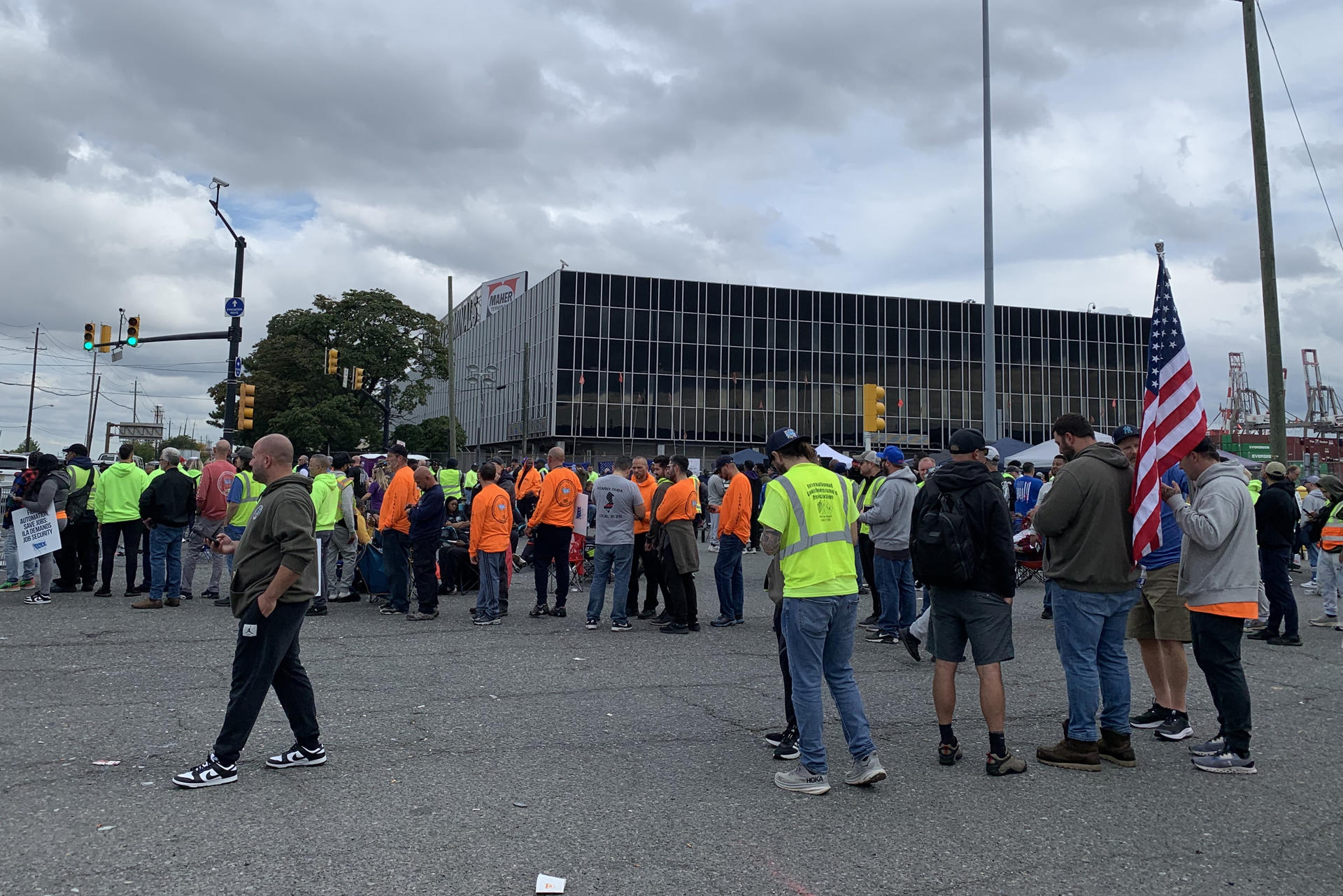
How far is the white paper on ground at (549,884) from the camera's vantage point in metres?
3.77

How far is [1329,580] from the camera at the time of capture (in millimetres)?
11281

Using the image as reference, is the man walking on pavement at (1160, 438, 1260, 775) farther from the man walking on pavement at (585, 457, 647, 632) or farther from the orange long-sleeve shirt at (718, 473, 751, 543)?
the man walking on pavement at (585, 457, 647, 632)

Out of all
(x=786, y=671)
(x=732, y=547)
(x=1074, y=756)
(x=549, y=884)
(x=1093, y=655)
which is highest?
(x=732, y=547)

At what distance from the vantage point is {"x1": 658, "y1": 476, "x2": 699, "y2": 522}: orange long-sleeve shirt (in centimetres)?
1062

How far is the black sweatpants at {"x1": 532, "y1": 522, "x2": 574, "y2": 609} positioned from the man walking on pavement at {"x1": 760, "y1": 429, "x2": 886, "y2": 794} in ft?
20.8

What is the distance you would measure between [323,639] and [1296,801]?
27.0 feet

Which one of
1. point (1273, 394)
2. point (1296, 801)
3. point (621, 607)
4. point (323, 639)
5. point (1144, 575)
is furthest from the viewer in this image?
point (1273, 394)

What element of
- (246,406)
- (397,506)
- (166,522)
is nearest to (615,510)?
(397,506)

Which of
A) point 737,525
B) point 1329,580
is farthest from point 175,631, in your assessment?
point 1329,580

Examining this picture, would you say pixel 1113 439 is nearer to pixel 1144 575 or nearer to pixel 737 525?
pixel 1144 575

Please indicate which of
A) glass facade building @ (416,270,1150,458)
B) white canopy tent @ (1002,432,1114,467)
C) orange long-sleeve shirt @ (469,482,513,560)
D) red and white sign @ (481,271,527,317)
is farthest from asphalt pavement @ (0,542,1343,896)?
red and white sign @ (481,271,527,317)

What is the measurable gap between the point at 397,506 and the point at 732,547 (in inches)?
160

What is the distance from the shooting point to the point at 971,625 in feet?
18.1

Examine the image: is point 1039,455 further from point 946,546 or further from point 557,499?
point 946,546
